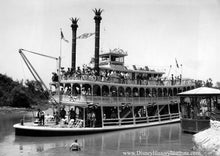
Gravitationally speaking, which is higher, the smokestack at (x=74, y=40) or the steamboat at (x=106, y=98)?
the smokestack at (x=74, y=40)

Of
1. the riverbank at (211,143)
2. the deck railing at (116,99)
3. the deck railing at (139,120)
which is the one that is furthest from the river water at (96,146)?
the deck railing at (139,120)

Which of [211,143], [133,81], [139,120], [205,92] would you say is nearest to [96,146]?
[211,143]

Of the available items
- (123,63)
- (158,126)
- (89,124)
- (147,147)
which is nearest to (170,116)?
(158,126)

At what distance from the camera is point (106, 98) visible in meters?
25.1

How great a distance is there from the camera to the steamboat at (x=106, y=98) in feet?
75.3

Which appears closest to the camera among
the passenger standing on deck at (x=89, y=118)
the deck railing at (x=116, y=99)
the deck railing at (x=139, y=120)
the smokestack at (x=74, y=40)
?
the deck railing at (x=116, y=99)

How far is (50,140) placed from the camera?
65.8 feet

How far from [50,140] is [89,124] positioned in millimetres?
4541

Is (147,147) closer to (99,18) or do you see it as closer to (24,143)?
(24,143)

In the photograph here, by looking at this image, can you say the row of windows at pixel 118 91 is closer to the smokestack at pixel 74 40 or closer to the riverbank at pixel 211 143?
the smokestack at pixel 74 40

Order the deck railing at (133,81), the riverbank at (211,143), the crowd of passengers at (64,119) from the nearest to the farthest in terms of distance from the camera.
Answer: the riverbank at (211,143) < the crowd of passengers at (64,119) < the deck railing at (133,81)

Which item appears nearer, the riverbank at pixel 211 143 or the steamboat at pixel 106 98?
the riverbank at pixel 211 143

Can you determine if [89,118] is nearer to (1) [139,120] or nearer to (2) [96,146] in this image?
(2) [96,146]

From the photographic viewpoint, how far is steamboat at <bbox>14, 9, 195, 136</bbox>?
23.0 metres
